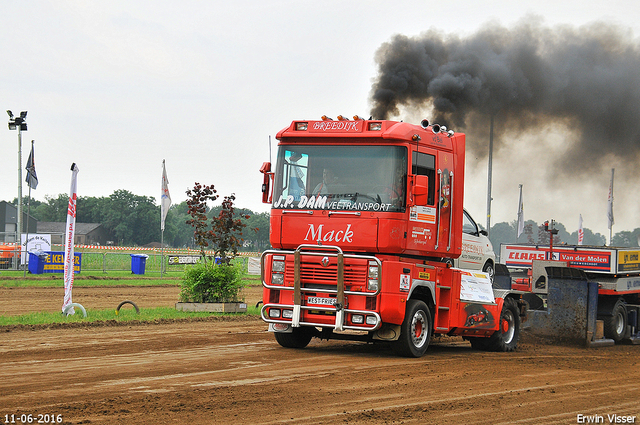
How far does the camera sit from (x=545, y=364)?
11477mm

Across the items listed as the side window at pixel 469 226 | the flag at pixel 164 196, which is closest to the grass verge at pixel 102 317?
the side window at pixel 469 226

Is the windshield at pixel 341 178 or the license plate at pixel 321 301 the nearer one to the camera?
the windshield at pixel 341 178

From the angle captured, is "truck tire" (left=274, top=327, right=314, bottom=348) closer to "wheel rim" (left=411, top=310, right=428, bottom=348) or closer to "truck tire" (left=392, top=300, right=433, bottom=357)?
"truck tire" (left=392, top=300, right=433, bottom=357)

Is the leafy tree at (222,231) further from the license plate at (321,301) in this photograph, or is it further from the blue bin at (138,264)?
Result: the blue bin at (138,264)

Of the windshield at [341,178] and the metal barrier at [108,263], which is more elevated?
the windshield at [341,178]

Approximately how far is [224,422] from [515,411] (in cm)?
316

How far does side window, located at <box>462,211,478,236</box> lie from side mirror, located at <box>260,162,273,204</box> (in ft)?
13.5

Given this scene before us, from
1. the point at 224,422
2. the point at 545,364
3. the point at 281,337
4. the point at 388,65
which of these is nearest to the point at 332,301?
the point at 281,337

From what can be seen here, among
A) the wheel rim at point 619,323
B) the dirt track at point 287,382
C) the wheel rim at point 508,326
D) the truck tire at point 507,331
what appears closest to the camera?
the dirt track at point 287,382

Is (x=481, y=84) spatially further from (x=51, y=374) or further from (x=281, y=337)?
(x=51, y=374)

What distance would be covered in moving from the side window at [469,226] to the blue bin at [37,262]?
2938cm

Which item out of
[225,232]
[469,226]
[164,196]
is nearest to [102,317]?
[225,232]

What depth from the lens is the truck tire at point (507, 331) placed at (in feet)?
44.5

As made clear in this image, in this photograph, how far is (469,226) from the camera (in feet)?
45.5
